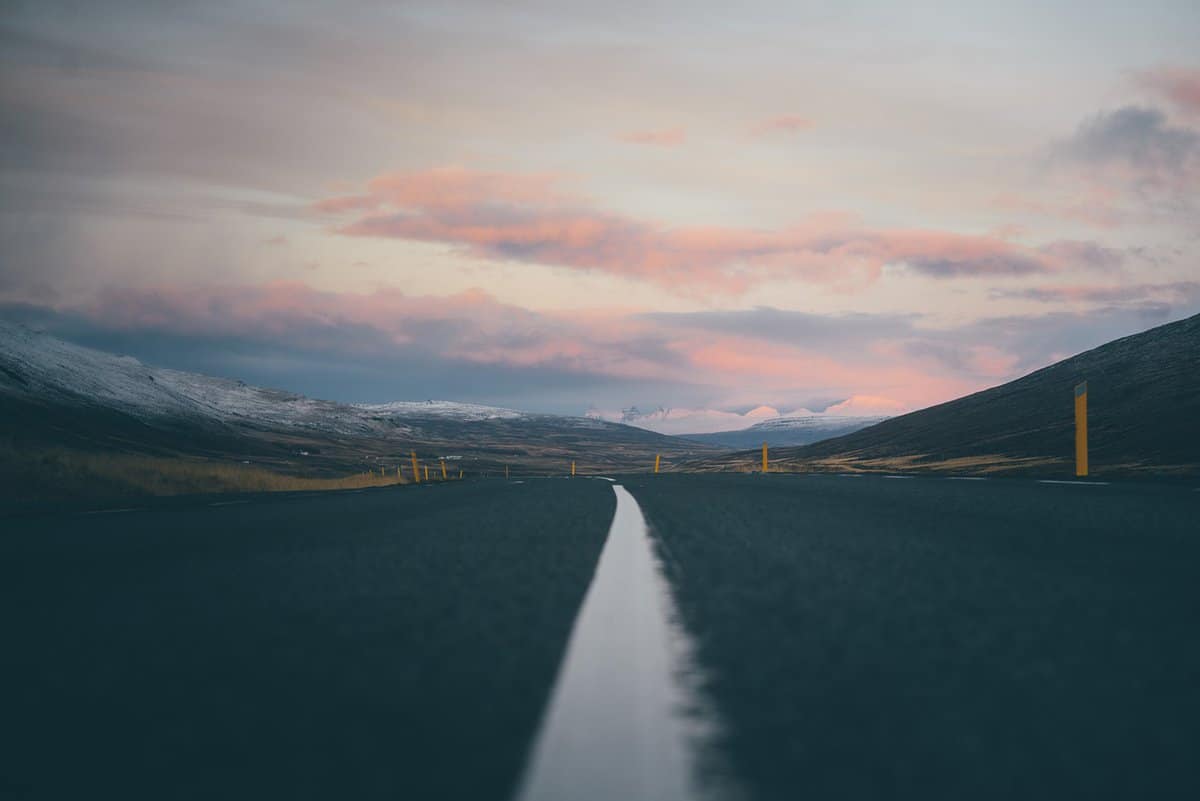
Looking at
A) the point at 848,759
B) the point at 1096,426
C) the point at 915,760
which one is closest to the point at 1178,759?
the point at 915,760

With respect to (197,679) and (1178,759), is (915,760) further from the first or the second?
(197,679)

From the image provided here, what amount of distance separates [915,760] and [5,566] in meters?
6.52

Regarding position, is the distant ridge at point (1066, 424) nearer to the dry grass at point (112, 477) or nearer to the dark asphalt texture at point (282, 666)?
the dark asphalt texture at point (282, 666)

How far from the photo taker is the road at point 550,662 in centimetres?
240

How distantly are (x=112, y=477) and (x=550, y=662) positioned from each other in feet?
62.9

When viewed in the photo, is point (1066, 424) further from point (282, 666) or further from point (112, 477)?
point (282, 666)

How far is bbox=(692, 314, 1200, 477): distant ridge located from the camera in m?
29.1

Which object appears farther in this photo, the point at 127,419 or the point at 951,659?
the point at 127,419

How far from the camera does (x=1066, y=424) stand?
56.5 m

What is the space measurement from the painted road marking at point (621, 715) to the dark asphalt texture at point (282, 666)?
0.09 metres

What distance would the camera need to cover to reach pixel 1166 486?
44.5 ft

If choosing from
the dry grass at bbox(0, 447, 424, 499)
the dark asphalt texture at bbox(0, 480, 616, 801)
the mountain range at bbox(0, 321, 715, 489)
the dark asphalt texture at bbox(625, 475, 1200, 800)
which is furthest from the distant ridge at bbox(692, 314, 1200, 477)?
the mountain range at bbox(0, 321, 715, 489)

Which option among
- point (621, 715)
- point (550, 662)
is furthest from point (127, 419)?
point (621, 715)

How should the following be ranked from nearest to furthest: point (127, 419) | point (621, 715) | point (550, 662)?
point (621, 715)
point (550, 662)
point (127, 419)
